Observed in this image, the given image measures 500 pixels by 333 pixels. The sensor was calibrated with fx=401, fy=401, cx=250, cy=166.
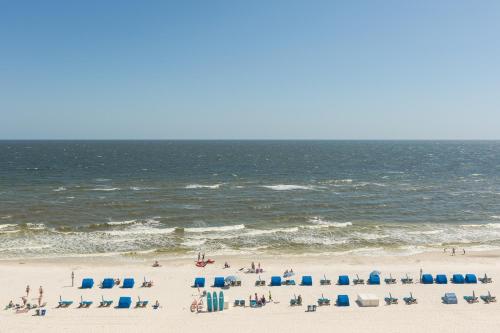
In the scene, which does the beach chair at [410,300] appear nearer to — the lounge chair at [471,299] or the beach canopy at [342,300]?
the lounge chair at [471,299]

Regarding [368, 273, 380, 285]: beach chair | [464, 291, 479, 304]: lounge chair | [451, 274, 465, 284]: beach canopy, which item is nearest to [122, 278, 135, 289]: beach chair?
[368, 273, 380, 285]: beach chair

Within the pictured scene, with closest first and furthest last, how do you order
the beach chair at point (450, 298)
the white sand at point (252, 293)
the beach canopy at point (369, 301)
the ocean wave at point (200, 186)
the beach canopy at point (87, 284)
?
the white sand at point (252, 293)
the beach canopy at point (369, 301)
the beach chair at point (450, 298)
the beach canopy at point (87, 284)
the ocean wave at point (200, 186)

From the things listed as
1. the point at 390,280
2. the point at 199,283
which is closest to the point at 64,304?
the point at 199,283

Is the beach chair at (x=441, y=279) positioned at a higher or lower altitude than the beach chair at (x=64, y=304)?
higher

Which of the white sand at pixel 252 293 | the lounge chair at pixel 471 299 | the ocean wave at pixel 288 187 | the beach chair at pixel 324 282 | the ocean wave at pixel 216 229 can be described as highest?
the ocean wave at pixel 288 187

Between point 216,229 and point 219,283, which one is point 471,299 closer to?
point 219,283

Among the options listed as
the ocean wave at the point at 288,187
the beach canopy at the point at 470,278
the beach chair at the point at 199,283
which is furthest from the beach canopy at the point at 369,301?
the ocean wave at the point at 288,187

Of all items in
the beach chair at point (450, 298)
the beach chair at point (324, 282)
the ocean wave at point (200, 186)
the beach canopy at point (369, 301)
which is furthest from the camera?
the ocean wave at point (200, 186)

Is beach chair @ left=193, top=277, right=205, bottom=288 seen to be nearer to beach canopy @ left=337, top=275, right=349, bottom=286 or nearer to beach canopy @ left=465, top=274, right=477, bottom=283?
beach canopy @ left=337, top=275, right=349, bottom=286
